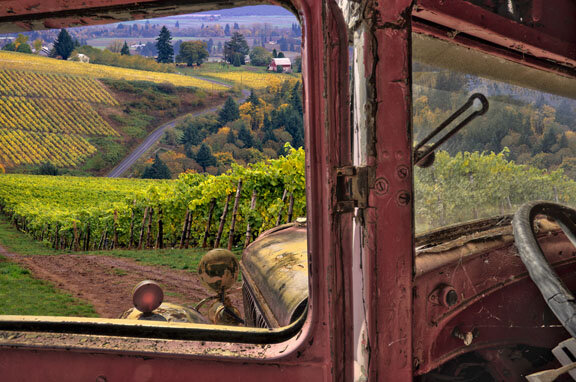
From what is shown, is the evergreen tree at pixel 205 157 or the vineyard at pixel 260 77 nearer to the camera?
the vineyard at pixel 260 77

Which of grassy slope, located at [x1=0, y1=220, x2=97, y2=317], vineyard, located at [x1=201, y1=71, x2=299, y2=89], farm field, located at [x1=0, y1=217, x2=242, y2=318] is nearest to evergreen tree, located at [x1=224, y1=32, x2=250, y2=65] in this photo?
vineyard, located at [x1=201, y1=71, x2=299, y2=89]

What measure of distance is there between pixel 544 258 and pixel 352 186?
0.53 metres

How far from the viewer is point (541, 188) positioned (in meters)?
1.13

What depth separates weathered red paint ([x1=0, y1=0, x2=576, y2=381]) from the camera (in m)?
0.88

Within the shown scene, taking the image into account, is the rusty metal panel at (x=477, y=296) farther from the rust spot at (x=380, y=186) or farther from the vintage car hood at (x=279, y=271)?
the vintage car hood at (x=279, y=271)

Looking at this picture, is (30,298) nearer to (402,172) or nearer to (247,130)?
(247,130)

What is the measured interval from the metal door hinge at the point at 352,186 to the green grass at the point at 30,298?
5656 millimetres

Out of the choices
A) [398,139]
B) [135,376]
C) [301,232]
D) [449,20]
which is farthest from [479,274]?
[301,232]

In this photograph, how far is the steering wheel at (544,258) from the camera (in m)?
1.00

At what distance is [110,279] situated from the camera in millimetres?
9766

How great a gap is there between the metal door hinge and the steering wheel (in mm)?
465

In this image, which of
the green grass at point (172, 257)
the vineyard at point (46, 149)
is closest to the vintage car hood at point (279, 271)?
the green grass at point (172, 257)

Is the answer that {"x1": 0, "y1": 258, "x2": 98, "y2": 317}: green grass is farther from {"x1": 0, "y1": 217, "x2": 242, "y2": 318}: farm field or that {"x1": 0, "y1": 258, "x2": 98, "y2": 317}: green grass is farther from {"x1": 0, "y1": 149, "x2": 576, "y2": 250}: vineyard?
{"x1": 0, "y1": 149, "x2": 576, "y2": 250}: vineyard

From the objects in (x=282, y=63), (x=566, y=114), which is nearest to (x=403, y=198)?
(x=566, y=114)
